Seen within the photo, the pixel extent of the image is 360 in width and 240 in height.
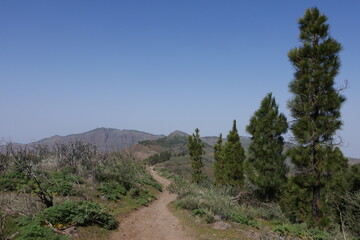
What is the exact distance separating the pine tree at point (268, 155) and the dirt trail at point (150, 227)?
6.58 meters

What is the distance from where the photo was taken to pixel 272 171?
1667cm

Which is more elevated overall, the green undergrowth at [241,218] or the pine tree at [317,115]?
the pine tree at [317,115]

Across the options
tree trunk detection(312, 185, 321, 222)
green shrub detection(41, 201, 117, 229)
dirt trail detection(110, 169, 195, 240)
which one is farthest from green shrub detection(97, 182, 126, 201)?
tree trunk detection(312, 185, 321, 222)

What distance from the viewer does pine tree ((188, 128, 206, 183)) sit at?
35.1 m

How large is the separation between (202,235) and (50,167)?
1199 centimetres

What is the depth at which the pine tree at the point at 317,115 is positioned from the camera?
11055 millimetres

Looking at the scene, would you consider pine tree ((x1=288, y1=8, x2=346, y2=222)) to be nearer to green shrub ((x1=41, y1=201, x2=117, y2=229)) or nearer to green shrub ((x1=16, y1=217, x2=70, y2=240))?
green shrub ((x1=41, y1=201, x2=117, y2=229))

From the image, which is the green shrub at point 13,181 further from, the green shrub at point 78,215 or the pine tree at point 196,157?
the pine tree at point 196,157

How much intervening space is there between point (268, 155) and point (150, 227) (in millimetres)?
9459

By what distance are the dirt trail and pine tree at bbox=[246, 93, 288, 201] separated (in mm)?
6582

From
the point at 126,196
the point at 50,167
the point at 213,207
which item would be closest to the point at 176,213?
the point at 213,207

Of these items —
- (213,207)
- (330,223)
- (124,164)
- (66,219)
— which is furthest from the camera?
(124,164)

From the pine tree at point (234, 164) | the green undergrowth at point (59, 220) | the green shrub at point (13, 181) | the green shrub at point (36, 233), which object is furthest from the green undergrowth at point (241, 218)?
the green shrub at point (13, 181)

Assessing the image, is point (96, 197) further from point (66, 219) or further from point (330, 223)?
point (330, 223)
